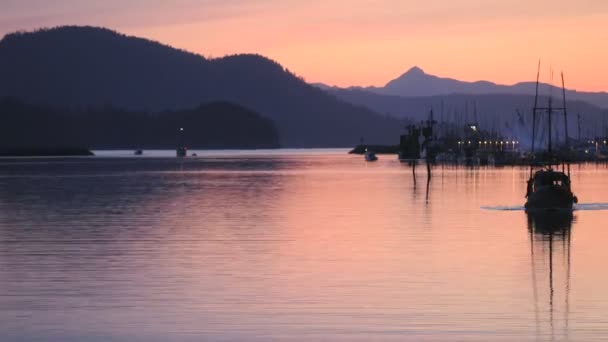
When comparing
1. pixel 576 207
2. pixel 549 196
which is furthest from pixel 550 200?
pixel 576 207

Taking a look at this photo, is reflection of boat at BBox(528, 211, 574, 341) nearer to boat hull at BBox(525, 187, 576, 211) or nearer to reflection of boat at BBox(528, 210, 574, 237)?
reflection of boat at BBox(528, 210, 574, 237)

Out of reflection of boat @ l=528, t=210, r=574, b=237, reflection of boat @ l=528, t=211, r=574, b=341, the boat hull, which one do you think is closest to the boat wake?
the boat hull

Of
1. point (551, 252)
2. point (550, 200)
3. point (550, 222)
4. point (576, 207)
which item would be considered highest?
point (550, 200)

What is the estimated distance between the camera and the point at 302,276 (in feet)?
81.8

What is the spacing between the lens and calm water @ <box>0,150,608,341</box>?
18.2 meters

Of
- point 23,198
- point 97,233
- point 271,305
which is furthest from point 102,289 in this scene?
point 23,198

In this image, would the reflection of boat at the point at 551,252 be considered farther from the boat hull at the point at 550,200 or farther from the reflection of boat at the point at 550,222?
the boat hull at the point at 550,200

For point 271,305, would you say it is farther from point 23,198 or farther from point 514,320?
point 23,198

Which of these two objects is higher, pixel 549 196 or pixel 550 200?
pixel 549 196

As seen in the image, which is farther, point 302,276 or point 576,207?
point 576,207

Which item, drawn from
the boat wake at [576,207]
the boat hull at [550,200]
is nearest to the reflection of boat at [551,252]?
the boat hull at [550,200]

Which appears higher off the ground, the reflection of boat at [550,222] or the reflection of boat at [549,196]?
the reflection of boat at [549,196]

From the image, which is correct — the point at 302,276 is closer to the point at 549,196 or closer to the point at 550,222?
the point at 550,222

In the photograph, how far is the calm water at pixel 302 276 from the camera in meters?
18.2
